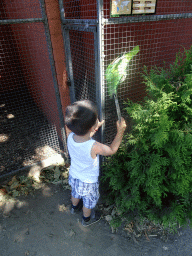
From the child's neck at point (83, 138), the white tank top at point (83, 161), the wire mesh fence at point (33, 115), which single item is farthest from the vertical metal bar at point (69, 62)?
the child's neck at point (83, 138)

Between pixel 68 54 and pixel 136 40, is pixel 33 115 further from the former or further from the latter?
pixel 136 40

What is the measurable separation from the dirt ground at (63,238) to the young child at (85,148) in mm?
213

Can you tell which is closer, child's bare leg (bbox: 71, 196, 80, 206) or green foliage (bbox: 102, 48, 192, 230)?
green foliage (bbox: 102, 48, 192, 230)

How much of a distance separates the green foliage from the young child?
0.26 m

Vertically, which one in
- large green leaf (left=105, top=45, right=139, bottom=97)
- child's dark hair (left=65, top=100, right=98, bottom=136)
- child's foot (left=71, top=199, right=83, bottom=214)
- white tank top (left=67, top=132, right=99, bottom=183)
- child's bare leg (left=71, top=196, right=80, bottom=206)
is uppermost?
large green leaf (left=105, top=45, right=139, bottom=97)

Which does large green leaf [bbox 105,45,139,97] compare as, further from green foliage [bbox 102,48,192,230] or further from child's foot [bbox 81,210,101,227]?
child's foot [bbox 81,210,101,227]

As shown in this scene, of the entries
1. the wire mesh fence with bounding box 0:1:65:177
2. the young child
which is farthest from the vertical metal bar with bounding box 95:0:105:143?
the wire mesh fence with bounding box 0:1:65:177

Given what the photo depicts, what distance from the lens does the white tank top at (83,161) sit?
6.44 feet

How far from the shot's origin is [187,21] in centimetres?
287

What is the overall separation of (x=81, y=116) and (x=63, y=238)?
5.57 ft

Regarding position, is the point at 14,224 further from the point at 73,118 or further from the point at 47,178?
the point at 73,118

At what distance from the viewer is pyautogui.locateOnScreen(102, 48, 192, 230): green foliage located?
1714 mm

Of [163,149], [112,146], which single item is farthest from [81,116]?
[163,149]

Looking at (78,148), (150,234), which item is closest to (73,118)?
(78,148)
